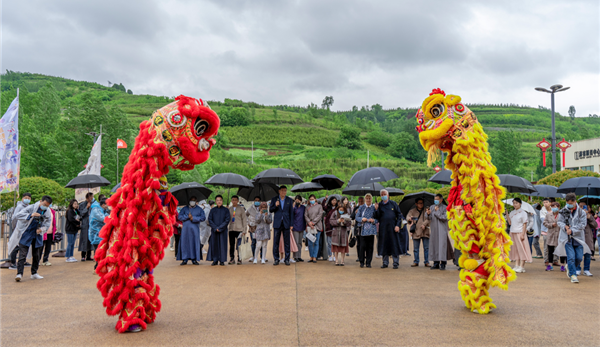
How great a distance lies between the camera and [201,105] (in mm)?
5840

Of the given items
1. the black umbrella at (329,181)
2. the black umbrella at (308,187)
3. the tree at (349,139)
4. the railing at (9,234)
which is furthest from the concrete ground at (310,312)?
the tree at (349,139)

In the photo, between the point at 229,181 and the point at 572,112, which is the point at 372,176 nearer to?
the point at 229,181

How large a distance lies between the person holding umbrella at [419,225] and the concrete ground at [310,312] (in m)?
1.56

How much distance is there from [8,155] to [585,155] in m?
47.8

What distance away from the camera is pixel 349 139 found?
3105 inches

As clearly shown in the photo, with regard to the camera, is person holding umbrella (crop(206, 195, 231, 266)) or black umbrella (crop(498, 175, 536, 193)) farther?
person holding umbrella (crop(206, 195, 231, 266))

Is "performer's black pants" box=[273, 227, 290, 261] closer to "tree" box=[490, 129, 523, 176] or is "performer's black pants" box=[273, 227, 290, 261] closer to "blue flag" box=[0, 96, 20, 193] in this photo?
"blue flag" box=[0, 96, 20, 193]

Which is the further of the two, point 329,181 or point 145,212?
point 329,181

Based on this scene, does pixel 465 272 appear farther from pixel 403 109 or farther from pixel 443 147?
pixel 403 109

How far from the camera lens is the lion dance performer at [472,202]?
636 centimetres

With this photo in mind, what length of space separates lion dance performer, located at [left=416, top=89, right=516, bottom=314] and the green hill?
2966 cm

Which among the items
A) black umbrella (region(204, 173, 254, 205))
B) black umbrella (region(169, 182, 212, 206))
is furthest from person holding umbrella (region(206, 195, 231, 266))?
black umbrella (region(169, 182, 212, 206))

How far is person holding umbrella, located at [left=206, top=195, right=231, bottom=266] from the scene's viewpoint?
11.5 m

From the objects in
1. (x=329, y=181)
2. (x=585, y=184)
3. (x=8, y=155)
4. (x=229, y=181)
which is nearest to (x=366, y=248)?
(x=329, y=181)
